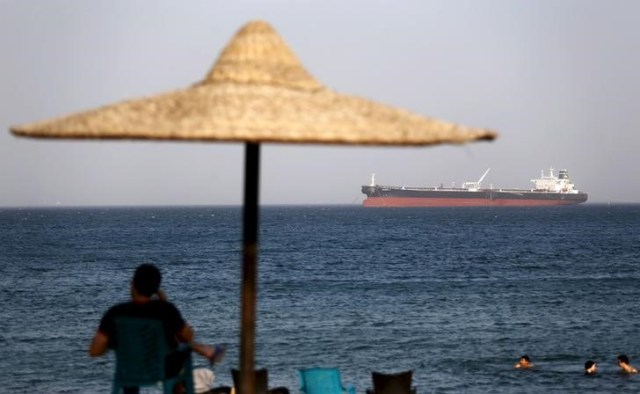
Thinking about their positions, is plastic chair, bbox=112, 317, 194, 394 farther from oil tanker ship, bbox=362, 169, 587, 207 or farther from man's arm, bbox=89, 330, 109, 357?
oil tanker ship, bbox=362, 169, 587, 207

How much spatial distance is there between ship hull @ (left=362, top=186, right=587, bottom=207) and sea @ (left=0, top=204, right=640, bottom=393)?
3347 inches

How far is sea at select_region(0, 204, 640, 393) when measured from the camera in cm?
2525

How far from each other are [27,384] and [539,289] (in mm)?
30798

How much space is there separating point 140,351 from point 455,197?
601 feet

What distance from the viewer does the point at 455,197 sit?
7407 inches

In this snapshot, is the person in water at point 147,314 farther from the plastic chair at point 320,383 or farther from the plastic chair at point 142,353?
the plastic chair at point 320,383

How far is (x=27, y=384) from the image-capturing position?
2388 cm

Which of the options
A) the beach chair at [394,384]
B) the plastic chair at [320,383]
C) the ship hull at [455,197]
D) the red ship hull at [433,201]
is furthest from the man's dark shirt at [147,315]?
the red ship hull at [433,201]

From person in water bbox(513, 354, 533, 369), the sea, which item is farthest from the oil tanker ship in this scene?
person in water bbox(513, 354, 533, 369)

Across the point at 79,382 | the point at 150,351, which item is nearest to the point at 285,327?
the point at 79,382

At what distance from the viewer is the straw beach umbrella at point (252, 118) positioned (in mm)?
5715

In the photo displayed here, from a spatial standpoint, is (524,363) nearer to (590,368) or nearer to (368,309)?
(590,368)

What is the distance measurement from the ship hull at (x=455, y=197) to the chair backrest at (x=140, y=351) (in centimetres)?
16964

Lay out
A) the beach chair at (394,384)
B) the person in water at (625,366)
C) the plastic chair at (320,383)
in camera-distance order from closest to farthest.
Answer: the beach chair at (394,384) < the plastic chair at (320,383) < the person in water at (625,366)
